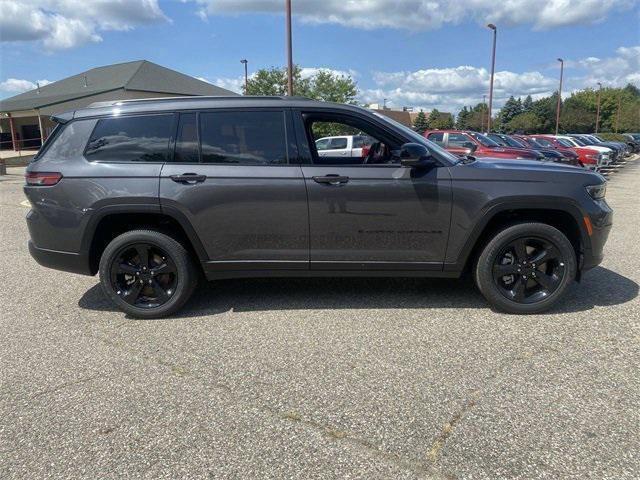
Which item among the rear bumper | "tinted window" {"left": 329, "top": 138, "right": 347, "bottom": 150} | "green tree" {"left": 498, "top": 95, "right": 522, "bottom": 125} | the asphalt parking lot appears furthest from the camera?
"green tree" {"left": 498, "top": 95, "right": 522, "bottom": 125}

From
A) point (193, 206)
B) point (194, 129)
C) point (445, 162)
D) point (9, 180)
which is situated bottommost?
point (9, 180)

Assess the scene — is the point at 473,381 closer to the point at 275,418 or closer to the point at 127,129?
the point at 275,418

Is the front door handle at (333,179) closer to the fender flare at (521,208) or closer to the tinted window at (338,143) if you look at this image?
the fender flare at (521,208)

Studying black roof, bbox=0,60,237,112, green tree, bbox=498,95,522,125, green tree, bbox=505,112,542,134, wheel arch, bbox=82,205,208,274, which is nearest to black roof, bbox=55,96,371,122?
wheel arch, bbox=82,205,208,274

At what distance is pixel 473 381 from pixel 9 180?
787 inches

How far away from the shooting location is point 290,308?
440 cm

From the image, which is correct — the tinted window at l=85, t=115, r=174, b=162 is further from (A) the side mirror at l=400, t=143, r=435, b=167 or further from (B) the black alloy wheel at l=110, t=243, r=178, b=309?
(A) the side mirror at l=400, t=143, r=435, b=167

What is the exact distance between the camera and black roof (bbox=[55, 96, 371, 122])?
4.15 meters

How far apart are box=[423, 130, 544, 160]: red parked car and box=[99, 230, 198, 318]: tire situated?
11.1m

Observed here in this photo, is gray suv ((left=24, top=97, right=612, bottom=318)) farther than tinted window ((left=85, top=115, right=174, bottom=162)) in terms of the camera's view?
No

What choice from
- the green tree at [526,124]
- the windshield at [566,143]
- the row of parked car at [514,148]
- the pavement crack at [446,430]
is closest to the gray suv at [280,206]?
the pavement crack at [446,430]

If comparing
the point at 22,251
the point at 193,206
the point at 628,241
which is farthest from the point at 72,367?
the point at 628,241

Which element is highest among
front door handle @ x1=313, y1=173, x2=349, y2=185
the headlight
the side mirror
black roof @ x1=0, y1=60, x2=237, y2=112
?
black roof @ x1=0, y1=60, x2=237, y2=112

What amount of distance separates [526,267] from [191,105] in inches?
125
